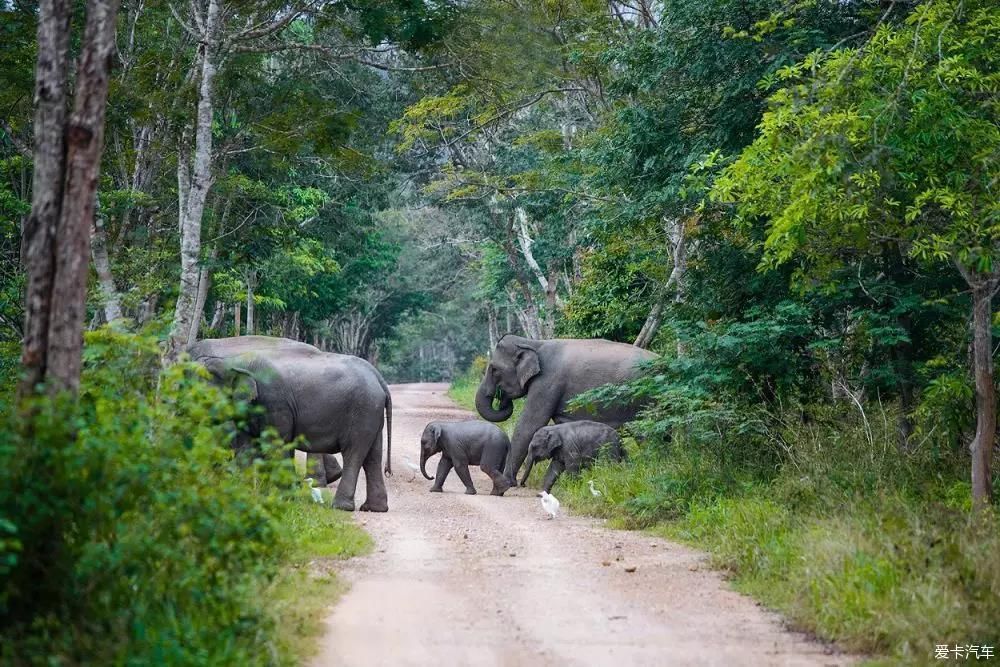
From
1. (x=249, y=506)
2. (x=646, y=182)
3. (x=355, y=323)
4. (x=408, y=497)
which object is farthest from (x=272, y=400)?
(x=355, y=323)

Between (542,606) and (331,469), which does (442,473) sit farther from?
(542,606)

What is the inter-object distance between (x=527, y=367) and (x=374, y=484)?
4757 millimetres

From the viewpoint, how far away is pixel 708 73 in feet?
45.6

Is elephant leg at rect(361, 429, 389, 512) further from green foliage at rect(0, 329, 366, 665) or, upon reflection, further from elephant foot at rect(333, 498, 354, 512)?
green foliage at rect(0, 329, 366, 665)

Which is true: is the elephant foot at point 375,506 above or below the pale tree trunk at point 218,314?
below

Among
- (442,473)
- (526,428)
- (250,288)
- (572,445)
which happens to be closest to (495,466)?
(442,473)

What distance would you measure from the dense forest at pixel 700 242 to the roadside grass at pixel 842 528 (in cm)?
3

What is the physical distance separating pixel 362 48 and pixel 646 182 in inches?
160

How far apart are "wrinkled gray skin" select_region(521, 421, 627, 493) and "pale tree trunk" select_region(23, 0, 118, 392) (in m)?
9.67

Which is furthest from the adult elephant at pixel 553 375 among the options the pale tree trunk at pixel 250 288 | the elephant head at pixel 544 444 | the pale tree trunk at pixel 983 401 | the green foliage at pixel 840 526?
the pale tree trunk at pixel 250 288

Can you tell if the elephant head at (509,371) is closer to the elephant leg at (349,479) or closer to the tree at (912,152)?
the elephant leg at (349,479)

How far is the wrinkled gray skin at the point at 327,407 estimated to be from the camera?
13.8m

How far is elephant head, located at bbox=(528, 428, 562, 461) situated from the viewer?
15500 mm

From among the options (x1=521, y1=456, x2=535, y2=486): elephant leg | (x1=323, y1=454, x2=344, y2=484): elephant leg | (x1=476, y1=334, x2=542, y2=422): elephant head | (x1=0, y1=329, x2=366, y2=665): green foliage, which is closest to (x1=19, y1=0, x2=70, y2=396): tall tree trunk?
(x1=0, y1=329, x2=366, y2=665): green foliage
